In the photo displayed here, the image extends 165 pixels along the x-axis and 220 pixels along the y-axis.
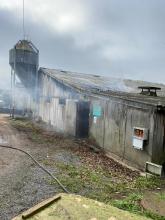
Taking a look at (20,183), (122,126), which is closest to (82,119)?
(122,126)

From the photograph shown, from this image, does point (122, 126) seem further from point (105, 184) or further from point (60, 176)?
point (60, 176)

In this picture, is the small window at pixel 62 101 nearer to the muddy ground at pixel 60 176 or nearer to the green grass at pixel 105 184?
the muddy ground at pixel 60 176

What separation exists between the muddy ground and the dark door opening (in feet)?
5.29

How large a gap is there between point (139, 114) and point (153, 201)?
494 centimetres

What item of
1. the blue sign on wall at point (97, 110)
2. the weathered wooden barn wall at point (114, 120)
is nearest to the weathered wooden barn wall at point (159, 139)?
the weathered wooden barn wall at point (114, 120)

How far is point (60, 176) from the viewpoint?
10305 millimetres

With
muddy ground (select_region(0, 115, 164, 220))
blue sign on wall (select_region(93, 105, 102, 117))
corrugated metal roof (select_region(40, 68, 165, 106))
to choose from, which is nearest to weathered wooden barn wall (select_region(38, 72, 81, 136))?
corrugated metal roof (select_region(40, 68, 165, 106))

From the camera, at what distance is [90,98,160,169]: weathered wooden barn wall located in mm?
11914

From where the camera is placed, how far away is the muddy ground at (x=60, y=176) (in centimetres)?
831

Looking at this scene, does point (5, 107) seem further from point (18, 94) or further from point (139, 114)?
point (139, 114)

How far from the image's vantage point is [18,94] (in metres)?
28.5

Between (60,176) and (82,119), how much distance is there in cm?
821

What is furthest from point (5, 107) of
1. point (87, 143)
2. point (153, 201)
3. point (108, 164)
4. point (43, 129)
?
point (153, 201)

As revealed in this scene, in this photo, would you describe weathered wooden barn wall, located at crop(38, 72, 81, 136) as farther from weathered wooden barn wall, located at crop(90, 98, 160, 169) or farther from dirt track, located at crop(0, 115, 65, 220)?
dirt track, located at crop(0, 115, 65, 220)
